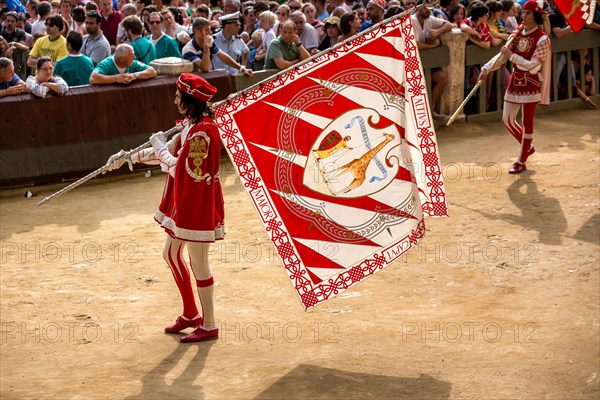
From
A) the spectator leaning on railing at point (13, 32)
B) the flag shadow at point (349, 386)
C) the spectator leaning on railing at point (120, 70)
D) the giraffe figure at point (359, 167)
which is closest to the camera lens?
the flag shadow at point (349, 386)

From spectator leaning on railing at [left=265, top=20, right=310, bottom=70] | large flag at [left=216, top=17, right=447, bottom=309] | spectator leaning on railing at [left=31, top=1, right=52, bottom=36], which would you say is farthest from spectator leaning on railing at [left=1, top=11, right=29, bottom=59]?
large flag at [left=216, top=17, right=447, bottom=309]

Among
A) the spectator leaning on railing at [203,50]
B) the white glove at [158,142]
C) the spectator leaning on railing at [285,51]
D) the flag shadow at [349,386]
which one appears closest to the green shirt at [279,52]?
the spectator leaning on railing at [285,51]

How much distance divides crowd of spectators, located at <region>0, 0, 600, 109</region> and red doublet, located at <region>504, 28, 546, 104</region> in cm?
153

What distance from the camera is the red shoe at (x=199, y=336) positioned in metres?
8.84

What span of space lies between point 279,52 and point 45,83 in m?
3.10

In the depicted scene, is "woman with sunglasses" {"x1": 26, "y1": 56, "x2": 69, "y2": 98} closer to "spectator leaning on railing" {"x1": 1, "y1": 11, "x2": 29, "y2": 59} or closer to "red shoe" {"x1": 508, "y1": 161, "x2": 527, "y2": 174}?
"spectator leaning on railing" {"x1": 1, "y1": 11, "x2": 29, "y2": 59}

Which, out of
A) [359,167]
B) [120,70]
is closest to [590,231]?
[359,167]

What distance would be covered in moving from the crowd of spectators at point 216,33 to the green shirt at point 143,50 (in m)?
0.01

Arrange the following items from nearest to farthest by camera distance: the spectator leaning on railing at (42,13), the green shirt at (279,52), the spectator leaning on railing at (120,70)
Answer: the spectator leaning on railing at (120,70) → the green shirt at (279,52) → the spectator leaning on railing at (42,13)

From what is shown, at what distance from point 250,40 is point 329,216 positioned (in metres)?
8.71

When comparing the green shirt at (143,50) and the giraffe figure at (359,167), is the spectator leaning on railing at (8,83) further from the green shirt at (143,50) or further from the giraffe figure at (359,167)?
the giraffe figure at (359,167)

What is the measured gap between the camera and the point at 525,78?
1318cm

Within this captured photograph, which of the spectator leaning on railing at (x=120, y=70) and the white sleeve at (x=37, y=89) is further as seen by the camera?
the spectator leaning on railing at (x=120, y=70)

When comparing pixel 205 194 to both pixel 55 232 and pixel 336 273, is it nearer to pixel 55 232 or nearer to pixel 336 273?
pixel 336 273
